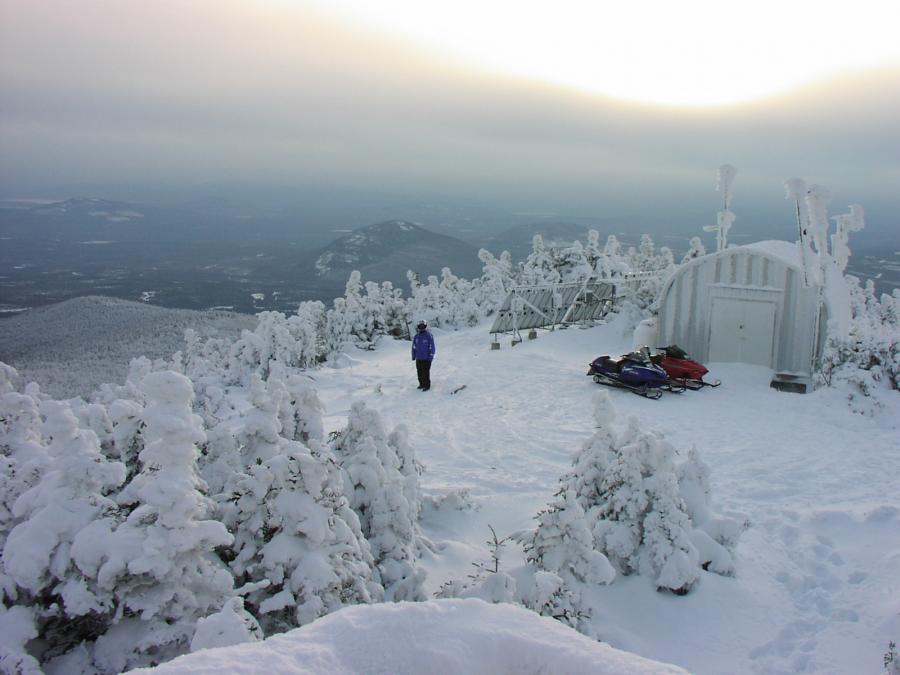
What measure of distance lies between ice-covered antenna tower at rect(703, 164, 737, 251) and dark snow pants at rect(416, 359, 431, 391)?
371 inches

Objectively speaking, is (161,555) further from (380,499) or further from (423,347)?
(423,347)

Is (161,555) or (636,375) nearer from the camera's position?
(161,555)

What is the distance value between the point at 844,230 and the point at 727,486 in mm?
9965

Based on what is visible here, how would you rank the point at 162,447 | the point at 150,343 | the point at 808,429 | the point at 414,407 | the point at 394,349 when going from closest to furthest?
the point at 162,447, the point at 808,429, the point at 414,407, the point at 394,349, the point at 150,343

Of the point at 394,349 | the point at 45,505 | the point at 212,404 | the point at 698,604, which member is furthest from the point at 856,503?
the point at 394,349

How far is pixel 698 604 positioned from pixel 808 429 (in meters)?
7.00

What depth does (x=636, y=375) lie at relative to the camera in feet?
43.9

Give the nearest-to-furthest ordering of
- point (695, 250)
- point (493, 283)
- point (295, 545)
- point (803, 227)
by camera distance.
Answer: point (295, 545) → point (803, 227) → point (695, 250) → point (493, 283)

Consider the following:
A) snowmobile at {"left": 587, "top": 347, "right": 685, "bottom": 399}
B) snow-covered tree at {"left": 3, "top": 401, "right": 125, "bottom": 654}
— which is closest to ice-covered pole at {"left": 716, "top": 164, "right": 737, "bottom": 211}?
snowmobile at {"left": 587, "top": 347, "right": 685, "bottom": 399}

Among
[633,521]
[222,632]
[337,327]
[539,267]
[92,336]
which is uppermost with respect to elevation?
[539,267]

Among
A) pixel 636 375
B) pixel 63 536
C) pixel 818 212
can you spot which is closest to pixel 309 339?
pixel 636 375

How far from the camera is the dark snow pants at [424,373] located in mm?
13890

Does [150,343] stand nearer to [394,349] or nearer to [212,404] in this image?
[394,349]

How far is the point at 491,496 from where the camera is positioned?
792 cm
